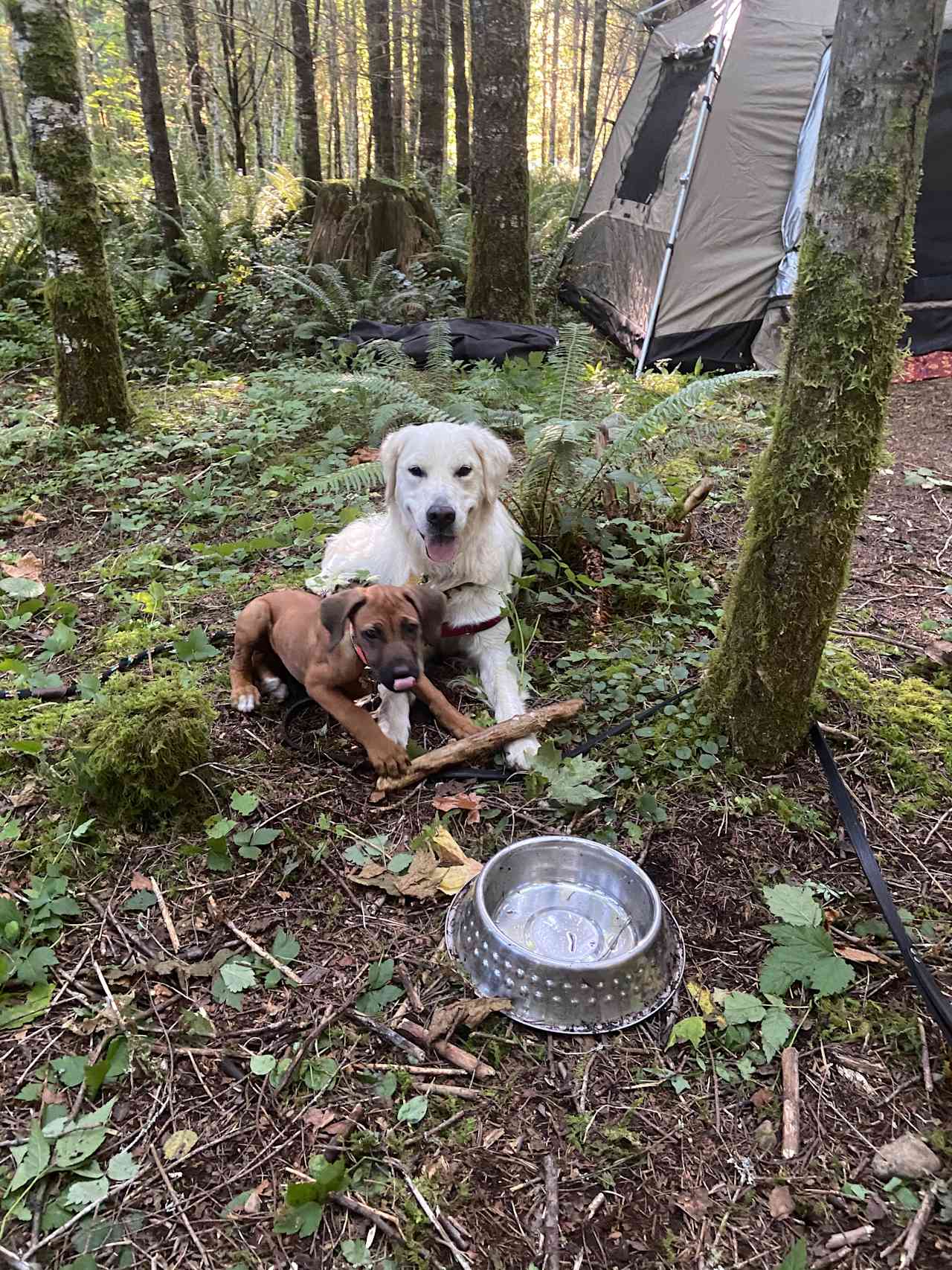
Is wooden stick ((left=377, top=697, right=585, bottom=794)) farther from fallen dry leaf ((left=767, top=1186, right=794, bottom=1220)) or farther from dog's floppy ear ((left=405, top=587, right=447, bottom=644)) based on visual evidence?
fallen dry leaf ((left=767, top=1186, right=794, bottom=1220))

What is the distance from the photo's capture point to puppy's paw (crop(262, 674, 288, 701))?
3.37 metres

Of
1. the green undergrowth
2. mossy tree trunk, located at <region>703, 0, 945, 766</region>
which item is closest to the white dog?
mossy tree trunk, located at <region>703, 0, 945, 766</region>

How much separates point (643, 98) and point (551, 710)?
391 inches

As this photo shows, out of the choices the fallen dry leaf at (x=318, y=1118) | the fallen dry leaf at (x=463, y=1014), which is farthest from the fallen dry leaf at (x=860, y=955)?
the fallen dry leaf at (x=318, y=1118)

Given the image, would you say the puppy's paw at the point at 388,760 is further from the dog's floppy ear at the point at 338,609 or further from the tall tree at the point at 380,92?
the tall tree at the point at 380,92

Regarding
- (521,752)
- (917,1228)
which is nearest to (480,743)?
(521,752)

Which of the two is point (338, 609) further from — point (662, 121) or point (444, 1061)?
point (662, 121)

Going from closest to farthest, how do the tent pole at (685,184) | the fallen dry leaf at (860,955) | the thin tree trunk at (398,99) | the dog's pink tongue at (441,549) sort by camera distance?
the fallen dry leaf at (860,955)
the dog's pink tongue at (441,549)
the tent pole at (685,184)
the thin tree trunk at (398,99)

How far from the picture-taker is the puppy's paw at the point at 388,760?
113 inches

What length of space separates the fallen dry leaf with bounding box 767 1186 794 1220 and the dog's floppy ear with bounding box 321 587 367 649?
1.97 metres

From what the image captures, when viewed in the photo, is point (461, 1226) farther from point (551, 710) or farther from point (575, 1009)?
point (551, 710)

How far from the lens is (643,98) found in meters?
10.0

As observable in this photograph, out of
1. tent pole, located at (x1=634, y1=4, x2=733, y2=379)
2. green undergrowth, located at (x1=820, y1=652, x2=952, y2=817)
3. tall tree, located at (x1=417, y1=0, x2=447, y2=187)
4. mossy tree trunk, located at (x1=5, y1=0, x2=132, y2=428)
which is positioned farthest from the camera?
tall tree, located at (x1=417, y1=0, x2=447, y2=187)

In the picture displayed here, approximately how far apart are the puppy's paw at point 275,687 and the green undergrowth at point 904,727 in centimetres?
216
